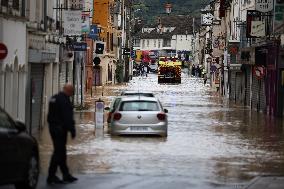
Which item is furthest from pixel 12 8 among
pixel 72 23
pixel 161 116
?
pixel 72 23

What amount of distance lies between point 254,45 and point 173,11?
144802 millimetres

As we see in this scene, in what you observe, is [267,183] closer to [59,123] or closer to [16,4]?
[59,123]

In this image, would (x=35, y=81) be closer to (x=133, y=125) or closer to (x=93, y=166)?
(x=133, y=125)

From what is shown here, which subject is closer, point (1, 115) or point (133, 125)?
point (1, 115)

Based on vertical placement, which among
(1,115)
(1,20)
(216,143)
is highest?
(1,20)

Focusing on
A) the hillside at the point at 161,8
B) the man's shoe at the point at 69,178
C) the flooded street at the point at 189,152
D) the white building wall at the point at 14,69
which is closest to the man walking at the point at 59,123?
the man's shoe at the point at 69,178

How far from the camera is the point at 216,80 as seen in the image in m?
80.0

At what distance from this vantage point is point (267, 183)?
15.6 meters

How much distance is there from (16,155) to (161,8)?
573ft

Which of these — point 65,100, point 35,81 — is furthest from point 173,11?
point 65,100

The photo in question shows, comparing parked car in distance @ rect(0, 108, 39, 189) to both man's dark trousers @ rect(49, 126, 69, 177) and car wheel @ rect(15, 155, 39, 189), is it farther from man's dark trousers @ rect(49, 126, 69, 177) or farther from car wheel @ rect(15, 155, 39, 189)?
man's dark trousers @ rect(49, 126, 69, 177)

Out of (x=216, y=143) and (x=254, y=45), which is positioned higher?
(x=254, y=45)

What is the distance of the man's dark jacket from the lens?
1460 centimetres

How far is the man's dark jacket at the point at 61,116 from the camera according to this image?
47.9 feet
